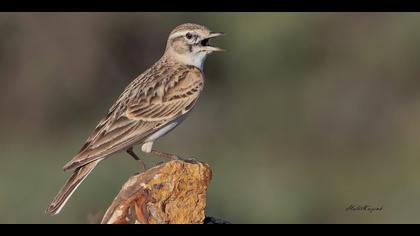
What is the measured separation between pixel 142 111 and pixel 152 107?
4.2 inches

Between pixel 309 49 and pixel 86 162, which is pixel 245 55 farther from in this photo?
pixel 86 162

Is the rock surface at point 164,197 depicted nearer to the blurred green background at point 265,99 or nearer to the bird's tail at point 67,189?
the bird's tail at point 67,189

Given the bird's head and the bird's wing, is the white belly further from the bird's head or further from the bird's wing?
the bird's head

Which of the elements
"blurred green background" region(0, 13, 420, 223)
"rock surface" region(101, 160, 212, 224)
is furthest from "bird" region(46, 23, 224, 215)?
"blurred green background" region(0, 13, 420, 223)

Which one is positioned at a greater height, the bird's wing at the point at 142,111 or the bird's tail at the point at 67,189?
the bird's wing at the point at 142,111

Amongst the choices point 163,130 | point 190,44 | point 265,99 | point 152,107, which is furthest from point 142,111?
point 265,99

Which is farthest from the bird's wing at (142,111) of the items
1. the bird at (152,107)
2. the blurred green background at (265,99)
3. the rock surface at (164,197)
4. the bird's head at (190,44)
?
the blurred green background at (265,99)

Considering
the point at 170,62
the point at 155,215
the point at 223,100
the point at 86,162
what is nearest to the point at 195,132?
the point at 223,100

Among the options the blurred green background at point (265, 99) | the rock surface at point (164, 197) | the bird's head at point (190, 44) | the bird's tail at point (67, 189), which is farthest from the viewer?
the blurred green background at point (265, 99)

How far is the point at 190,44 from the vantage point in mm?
11930

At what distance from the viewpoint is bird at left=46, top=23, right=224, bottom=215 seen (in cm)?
1064

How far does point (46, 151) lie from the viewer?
19266 millimetres

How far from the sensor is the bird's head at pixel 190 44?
39.0 feet

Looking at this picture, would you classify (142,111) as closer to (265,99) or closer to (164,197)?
(164,197)
